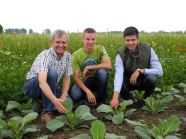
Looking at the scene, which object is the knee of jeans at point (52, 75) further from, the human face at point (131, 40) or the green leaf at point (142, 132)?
the green leaf at point (142, 132)

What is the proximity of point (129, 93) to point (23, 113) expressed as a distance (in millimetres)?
1502

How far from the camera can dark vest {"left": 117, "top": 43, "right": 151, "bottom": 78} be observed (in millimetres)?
5068

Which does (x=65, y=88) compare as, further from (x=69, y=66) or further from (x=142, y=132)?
(x=142, y=132)

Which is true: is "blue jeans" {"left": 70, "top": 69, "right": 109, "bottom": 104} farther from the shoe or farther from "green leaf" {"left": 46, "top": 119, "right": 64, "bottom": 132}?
"green leaf" {"left": 46, "top": 119, "right": 64, "bottom": 132}

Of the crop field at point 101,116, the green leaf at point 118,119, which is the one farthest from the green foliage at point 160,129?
the green leaf at point 118,119

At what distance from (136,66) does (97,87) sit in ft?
1.96

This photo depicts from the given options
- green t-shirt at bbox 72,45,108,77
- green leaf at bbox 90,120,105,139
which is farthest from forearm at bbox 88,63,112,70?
green leaf at bbox 90,120,105,139

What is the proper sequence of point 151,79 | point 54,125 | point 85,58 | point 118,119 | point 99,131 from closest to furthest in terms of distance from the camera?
point 99,131 < point 54,125 < point 118,119 < point 151,79 < point 85,58

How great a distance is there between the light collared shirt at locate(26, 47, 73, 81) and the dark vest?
2.39 feet

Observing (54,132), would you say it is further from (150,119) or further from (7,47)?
(7,47)

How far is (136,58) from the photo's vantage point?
5.11 m

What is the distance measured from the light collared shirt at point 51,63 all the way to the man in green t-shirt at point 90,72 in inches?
10.3

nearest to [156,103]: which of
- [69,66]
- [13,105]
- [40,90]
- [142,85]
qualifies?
[142,85]

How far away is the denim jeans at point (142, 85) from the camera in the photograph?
506 cm
